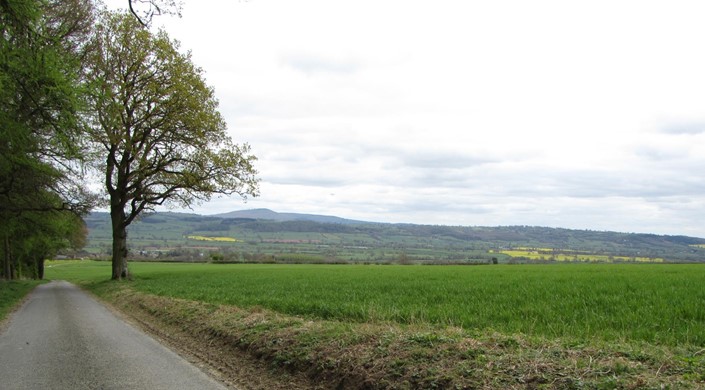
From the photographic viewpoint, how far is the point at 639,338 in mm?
7352

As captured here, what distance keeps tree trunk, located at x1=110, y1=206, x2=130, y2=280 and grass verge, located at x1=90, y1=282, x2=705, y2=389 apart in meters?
25.6

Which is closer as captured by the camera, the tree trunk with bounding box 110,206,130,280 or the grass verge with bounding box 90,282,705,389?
the grass verge with bounding box 90,282,705,389

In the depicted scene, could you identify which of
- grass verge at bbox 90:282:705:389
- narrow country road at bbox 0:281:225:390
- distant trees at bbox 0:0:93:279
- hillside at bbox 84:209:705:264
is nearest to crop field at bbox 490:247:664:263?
hillside at bbox 84:209:705:264

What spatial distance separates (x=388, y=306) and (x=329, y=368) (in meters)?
5.15

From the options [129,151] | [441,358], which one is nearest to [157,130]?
[129,151]

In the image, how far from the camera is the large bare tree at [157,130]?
29.0m

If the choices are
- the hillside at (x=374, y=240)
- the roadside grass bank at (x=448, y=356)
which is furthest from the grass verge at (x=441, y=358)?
the hillside at (x=374, y=240)

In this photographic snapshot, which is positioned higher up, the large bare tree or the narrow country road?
the large bare tree

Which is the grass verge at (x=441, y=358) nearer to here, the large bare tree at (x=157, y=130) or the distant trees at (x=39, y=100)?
the distant trees at (x=39, y=100)

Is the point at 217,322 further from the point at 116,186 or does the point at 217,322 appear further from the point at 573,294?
the point at 116,186

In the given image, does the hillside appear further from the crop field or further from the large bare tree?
the large bare tree

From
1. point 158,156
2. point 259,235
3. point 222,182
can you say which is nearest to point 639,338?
point 222,182

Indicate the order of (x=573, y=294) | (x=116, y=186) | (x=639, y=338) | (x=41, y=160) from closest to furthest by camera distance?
1. (x=639, y=338)
2. (x=573, y=294)
3. (x=41, y=160)
4. (x=116, y=186)

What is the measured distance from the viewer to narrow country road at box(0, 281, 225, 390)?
7406 millimetres
